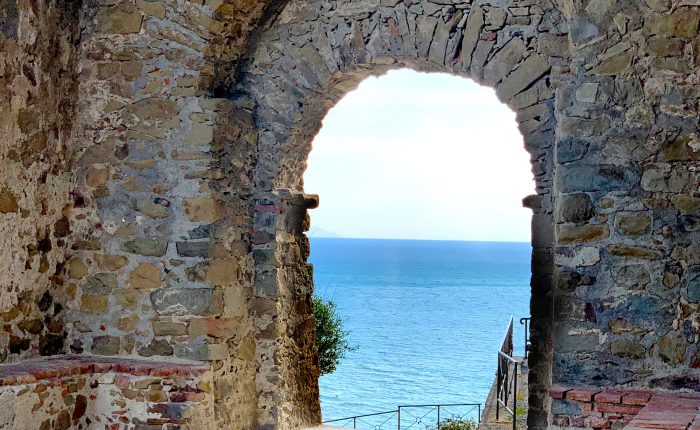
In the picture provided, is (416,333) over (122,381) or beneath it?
beneath

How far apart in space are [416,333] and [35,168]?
29600 mm

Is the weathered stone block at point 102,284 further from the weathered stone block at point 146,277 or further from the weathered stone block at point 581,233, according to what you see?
the weathered stone block at point 581,233

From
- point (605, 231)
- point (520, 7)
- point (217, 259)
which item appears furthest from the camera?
point (217, 259)

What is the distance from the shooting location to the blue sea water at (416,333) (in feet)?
72.7

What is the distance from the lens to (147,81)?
4727mm

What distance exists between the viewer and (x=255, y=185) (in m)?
5.00

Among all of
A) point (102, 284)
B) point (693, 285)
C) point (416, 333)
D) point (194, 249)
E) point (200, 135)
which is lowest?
point (416, 333)

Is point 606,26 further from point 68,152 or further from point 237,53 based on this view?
point 68,152

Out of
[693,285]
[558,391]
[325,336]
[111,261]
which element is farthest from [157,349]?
[325,336]

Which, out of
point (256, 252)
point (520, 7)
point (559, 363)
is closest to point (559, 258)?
point (559, 363)

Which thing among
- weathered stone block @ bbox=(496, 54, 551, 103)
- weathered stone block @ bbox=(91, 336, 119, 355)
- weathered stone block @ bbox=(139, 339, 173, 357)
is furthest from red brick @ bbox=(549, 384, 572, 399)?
weathered stone block @ bbox=(91, 336, 119, 355)

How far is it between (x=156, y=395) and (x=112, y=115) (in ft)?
5.44

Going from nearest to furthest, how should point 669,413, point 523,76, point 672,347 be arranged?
1. point 669,413
2. point 672,347
3. point 523,76

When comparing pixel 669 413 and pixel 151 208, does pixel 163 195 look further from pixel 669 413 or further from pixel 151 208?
pixel 669 413
